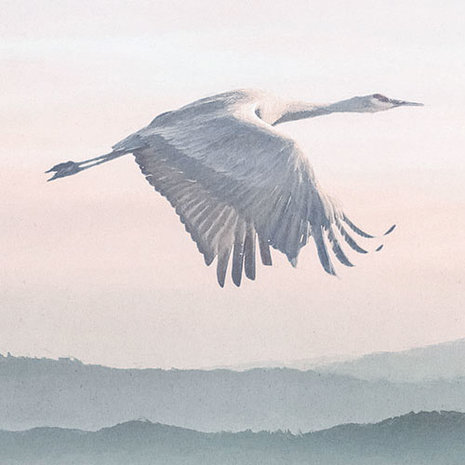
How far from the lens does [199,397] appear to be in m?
5.44

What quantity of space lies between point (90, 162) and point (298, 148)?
3.59 feet

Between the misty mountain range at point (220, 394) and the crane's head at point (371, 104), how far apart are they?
121 cm

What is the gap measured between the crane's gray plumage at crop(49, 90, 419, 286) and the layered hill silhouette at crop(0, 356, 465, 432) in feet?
3.48

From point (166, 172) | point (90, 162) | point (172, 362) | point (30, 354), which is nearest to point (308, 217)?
point (166, 172)

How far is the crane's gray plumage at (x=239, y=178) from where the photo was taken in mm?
3893

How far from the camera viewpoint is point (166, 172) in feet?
15.2

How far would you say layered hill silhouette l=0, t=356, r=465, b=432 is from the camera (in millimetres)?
5375

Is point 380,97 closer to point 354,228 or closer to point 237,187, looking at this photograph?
point 237,187

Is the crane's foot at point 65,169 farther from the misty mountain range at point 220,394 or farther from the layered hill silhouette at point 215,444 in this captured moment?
the layered hill silhouette at point 215,444

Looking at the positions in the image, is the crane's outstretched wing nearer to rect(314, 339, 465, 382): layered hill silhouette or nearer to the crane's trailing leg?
the crane's trailing leg

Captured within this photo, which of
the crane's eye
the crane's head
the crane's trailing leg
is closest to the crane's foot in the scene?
the crane's trailing leg

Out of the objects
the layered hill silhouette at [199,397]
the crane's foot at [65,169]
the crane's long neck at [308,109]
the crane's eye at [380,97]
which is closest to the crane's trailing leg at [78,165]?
the crane's foot at [65,169]

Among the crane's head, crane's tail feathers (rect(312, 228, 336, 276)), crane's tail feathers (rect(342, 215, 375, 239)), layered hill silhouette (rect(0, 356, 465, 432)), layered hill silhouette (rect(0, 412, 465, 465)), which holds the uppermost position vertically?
the crane's head

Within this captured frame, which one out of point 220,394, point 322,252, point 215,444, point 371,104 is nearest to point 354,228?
point 322,252
